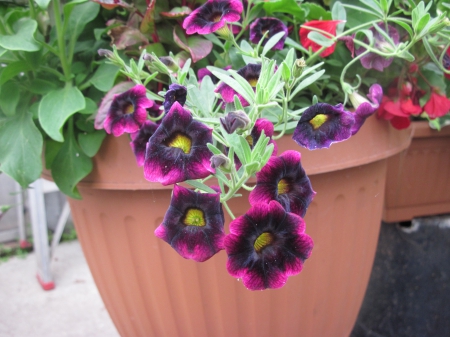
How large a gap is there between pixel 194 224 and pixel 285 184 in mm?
100

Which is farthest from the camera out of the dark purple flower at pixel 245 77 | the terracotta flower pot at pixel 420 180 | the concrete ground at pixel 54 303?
the concrete ground at pixel 54 303

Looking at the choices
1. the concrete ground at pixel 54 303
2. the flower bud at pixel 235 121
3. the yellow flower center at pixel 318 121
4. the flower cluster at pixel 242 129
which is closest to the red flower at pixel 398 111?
the flower cluster at pixel 242 129

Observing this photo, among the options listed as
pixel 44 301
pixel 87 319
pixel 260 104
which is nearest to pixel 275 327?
pixel 260 104

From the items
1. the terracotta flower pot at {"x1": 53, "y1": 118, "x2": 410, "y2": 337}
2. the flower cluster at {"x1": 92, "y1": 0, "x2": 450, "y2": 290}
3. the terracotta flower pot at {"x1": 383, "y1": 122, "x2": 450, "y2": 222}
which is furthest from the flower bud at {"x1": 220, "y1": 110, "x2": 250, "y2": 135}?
the terracotta flower pot at {"x1": 383, "y1": 122, "x2": 450, "y2": 222}

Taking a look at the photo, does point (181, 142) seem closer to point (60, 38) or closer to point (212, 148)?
point (212, 148)

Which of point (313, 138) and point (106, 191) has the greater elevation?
point (313, 138)

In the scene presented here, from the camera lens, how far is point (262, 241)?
39 centimetres

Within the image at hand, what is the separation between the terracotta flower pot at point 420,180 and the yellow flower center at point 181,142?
720 millimetres

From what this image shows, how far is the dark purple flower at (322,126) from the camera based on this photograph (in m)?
0.44

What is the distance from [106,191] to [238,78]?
1.02 feet

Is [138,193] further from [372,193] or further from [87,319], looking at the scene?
[87,319]

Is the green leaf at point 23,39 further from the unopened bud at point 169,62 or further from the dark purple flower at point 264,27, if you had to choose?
the dark purple flower at point 264,27

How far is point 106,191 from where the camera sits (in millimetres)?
636

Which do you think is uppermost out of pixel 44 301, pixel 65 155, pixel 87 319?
pixel 65 155
